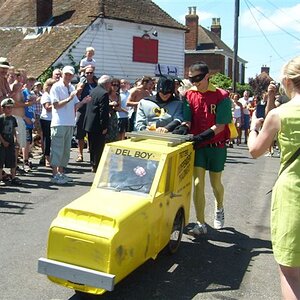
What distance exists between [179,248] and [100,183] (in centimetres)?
144

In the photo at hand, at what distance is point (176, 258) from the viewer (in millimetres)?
5465

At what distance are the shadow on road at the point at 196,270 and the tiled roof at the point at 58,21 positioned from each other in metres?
20.6

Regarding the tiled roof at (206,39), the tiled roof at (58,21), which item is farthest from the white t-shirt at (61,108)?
the tiled roof at (206,39)

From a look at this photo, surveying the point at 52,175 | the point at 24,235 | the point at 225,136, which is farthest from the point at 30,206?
the point at 225,136

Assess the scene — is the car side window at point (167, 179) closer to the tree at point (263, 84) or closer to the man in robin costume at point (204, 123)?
the man in robin costume at point (204, 123)

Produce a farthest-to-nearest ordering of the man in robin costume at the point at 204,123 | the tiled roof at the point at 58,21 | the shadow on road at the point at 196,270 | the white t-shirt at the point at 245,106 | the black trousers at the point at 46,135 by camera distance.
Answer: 1. the tiled roof at the point at 58,21
2. the white t-shirt at the point at 245,106
3. the black trousers at the point at 46,135
4. the man in robin costume at the point at 204,123
5. the shadow on road at the point at 196,270

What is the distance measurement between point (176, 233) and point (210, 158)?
115cm

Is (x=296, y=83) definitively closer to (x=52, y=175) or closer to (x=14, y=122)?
(x=14, y=122)

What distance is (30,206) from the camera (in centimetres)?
751

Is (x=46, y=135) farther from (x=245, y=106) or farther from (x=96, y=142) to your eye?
(x=245, y=106)

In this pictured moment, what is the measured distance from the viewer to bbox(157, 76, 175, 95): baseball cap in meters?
5.91

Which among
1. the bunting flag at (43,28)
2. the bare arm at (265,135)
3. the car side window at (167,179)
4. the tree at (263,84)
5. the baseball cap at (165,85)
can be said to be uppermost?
the bunting flag at (43,28)

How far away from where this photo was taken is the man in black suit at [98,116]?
962cm

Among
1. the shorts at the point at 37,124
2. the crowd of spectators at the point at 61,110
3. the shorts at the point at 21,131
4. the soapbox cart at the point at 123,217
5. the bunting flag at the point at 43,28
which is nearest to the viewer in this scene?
the soapbox cart at the point at 123,217
